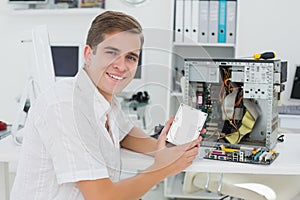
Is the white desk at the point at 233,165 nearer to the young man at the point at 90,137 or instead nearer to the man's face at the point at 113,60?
the young man at the point at 90,137

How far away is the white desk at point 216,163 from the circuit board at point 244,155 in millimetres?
20

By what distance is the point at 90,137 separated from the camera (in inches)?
47.9

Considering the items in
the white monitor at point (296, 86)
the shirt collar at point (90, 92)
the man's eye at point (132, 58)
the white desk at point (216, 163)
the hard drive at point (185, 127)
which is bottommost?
the white monitor at point (296, 86)

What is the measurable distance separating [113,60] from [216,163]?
0.46m

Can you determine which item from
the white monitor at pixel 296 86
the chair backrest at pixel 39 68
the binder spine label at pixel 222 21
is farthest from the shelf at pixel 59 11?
the chair backrest at pixel 39 68

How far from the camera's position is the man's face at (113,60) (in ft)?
3.97

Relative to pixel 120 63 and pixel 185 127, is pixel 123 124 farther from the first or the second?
pixel 120 63

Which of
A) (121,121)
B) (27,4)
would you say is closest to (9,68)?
(27,4)

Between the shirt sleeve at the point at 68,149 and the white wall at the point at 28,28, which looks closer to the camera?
the shirt sleeve at the point at 68,149

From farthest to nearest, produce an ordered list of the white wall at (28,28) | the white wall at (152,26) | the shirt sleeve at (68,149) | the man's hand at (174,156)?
1. the white wall at (28,28)
2. the white wall at (152,26)
3. the man's hand at (174,156)
4. the shirt sleeve at (68,149)

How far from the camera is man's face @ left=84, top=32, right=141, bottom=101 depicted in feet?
3.97

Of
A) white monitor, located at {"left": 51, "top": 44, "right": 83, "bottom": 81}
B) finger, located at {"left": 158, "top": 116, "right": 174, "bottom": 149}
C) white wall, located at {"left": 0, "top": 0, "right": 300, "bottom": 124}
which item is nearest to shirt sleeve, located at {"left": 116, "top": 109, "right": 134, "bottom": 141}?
finger, located at {"left": 158, "top": 116, "right": 174, "bottom": 149}

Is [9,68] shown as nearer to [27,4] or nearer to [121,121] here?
[27,4]

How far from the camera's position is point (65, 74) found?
3328 mm
